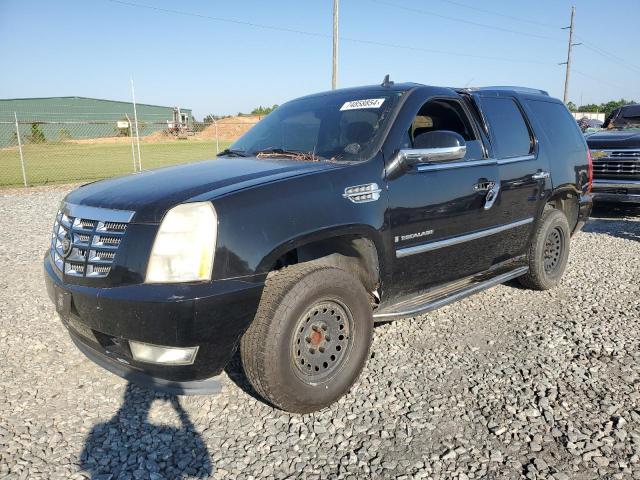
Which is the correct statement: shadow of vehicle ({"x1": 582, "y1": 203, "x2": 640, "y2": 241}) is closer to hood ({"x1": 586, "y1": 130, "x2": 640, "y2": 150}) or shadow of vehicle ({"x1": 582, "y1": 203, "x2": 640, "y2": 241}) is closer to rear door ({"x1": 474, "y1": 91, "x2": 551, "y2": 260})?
hood ({"x1": 586, "y1": 130, "x2": 640, "y2": 150})

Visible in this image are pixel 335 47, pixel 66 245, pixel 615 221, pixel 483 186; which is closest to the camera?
pixel 66 245

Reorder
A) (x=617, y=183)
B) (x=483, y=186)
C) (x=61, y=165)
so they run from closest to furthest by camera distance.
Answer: (x=483, y=186)
(x=617, y=183)
(x=61, y=165)

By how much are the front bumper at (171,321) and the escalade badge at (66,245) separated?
0.20 meters

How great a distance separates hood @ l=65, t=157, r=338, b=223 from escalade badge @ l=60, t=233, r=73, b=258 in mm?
226

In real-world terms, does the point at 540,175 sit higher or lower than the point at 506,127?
lower

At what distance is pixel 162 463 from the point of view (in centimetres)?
252

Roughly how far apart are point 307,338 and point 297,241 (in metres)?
0.59

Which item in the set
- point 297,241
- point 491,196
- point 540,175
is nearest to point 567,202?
point 540,175

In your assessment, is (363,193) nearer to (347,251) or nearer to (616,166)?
(347,251)

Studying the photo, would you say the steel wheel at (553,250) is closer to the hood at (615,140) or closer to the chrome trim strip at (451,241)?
the chrome trim strip at (451,241)

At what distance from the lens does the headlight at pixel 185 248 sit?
2.46m

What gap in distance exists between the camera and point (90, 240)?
8.94 ft

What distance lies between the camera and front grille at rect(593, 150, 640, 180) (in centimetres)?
851

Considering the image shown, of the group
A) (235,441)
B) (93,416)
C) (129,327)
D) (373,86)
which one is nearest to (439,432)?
(235,441)
